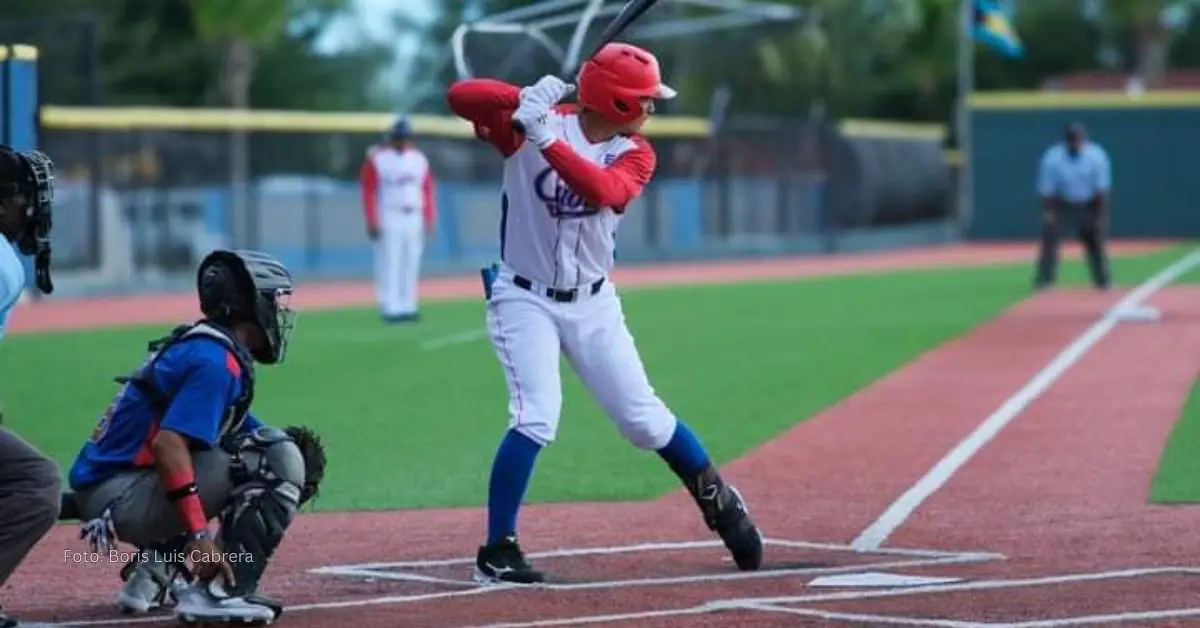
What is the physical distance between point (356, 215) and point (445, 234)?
1.87 meters

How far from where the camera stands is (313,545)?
31.1 feet

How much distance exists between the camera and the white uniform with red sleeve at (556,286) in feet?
27.5

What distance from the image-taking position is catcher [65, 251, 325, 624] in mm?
7238

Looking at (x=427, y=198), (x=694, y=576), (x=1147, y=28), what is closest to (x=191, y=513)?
(x=694, y=576)

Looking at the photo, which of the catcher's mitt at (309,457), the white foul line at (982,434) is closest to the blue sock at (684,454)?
the white foul line at (982,434)

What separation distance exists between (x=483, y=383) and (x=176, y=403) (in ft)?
31.5

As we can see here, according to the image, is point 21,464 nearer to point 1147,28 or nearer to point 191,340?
point 191,340

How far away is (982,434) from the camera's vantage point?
13.2 m

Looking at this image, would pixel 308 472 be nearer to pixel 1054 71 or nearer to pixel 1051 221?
pixel 1051 221

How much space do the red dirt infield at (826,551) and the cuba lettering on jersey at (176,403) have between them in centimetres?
55

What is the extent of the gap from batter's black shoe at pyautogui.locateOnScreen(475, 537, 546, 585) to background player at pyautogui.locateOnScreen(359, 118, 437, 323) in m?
14.7

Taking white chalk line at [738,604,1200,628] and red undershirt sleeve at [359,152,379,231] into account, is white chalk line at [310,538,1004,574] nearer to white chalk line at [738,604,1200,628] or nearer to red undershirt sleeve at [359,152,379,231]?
white chalk line at [738,604,1200,628]

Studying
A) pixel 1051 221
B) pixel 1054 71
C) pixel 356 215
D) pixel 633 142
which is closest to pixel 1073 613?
pixel 633 142

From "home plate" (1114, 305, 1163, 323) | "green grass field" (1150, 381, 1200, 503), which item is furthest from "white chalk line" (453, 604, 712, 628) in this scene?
"home plate" (1114, 305, 1163, 323)
